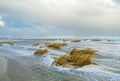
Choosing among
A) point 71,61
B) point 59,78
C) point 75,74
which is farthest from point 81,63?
point 59,78

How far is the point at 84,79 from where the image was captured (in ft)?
65.8

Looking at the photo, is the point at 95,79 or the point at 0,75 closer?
the point at 95,79

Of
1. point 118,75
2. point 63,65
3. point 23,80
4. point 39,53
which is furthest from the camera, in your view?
point 39,53

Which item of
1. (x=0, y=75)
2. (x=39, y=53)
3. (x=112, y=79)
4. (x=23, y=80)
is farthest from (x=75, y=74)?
(x=39, y=53)

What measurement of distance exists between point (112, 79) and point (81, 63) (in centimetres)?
822

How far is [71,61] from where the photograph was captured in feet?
96.9

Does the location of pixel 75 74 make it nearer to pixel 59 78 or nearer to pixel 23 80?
pixel 59 78

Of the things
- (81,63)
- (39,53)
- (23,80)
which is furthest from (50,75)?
(39,53)

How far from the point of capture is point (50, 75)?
2195cm

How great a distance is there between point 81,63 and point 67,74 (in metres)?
5.84

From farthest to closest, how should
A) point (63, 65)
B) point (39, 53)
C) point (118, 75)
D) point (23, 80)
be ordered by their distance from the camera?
point (39, 53), point (63, 65), point (118, 75), point (23, 80)

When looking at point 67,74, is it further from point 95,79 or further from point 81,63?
point 81,63

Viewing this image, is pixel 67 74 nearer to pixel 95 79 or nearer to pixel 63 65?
pixel 95 79

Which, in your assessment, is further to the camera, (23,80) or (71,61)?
(71,61)
